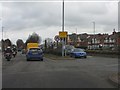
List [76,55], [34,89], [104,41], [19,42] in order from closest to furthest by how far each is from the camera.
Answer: [34,89]
[76,55]
[104,41]
[19,42]

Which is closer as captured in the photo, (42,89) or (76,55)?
(42,89)

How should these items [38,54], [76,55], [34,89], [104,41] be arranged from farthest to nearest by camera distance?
[104,41]
[76,55]
[38,54]
[34,89]

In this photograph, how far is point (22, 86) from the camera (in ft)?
41.0

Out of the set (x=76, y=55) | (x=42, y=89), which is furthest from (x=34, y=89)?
(x=76, y=55)

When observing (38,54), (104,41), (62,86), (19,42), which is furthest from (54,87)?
(19,42)

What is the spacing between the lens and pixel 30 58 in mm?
36438

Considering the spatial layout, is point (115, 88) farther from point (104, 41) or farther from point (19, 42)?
point (19, 42)

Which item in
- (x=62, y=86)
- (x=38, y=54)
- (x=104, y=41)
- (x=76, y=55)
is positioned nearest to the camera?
(x=62, y=86)

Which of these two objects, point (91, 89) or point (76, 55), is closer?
point (91, 89)

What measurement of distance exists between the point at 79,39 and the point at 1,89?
146972mm

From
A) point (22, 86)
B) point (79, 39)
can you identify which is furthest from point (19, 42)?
point (22, 86)

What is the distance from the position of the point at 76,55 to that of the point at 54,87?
3388 cm

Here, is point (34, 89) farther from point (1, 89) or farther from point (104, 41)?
point (104, 41)

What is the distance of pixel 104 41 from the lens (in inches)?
5891
